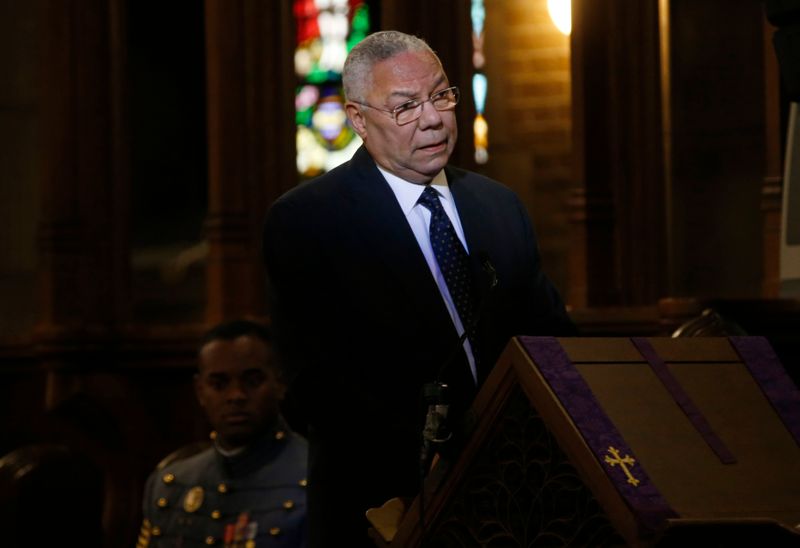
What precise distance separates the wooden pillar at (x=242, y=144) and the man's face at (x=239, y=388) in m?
2.78

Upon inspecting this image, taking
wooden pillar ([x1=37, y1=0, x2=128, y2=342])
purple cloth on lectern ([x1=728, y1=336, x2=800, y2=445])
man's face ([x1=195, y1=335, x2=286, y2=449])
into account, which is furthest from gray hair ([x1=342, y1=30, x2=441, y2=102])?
wooden pillar ([x1=37, y1=0, x2=128, y2=342])

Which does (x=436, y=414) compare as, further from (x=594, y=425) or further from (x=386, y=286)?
(x=386, y=286)

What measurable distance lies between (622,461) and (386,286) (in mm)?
609

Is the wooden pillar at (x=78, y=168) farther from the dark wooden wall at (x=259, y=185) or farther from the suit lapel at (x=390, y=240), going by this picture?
the suit lapel at (x=390, y=240)

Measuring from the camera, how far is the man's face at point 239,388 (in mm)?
4172

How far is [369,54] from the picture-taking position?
2568 mm

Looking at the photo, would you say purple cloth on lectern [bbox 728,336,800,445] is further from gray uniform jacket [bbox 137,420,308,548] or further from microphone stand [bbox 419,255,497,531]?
gray uniform jacket [bbox 137,420,308,548]

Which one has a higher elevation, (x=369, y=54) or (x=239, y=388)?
(x=369, y=54)

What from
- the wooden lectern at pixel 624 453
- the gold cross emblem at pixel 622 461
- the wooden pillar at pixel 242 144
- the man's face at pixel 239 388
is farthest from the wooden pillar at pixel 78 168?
the gold cross emblem at pixel 622 461

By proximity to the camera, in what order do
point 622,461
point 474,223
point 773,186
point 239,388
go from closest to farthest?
point 622,461 → point 474,223 → point 239,388 → point 773,186

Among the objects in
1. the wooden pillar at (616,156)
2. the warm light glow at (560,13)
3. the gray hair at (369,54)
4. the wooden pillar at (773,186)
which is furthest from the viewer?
the warm light glow at (560,13)

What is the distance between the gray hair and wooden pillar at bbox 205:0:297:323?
4497 millimetres

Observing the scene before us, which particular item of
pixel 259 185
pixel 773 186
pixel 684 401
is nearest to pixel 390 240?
pixel 684 401

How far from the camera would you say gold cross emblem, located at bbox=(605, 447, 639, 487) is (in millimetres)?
1964
